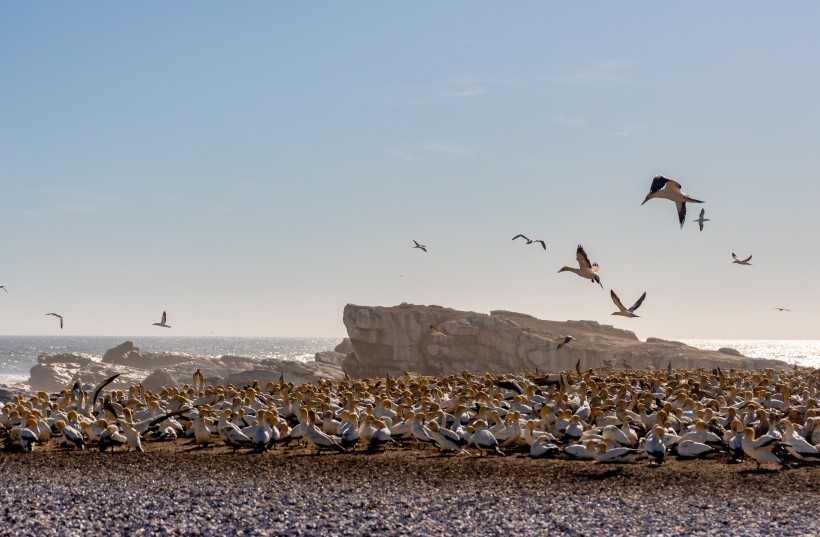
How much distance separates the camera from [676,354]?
70.1m

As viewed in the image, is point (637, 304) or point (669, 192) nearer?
point (669, 192)

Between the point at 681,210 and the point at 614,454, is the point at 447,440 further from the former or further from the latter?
the point at 681,210

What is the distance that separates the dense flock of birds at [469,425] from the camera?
67.3ft

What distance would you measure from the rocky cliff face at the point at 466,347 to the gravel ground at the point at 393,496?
5087 cm

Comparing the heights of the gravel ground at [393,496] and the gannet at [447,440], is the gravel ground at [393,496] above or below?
below

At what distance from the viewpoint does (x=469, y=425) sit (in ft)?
74.2

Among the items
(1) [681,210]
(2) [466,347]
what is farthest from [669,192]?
(2) [466,347]

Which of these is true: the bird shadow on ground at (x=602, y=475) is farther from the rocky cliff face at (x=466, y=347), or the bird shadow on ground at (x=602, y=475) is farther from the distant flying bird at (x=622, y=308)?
the rocky cliff face at (x=466, y=347)

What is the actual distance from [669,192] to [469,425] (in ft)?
26.5

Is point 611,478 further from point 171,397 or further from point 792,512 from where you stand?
point 171,397

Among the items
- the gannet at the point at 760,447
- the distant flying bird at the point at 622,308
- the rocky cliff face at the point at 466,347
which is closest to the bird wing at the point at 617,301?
the distant flying bird at the point at 622,308

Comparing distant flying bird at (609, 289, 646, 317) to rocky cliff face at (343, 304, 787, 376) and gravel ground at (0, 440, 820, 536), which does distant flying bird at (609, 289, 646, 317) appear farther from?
rocky cliff face at (343, 304, 787, 376)

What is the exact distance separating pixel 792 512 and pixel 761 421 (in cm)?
655

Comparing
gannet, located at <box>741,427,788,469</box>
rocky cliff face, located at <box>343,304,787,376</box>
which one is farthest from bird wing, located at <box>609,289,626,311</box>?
rocky cliff face, located at <box>343,304,787,376</box>
